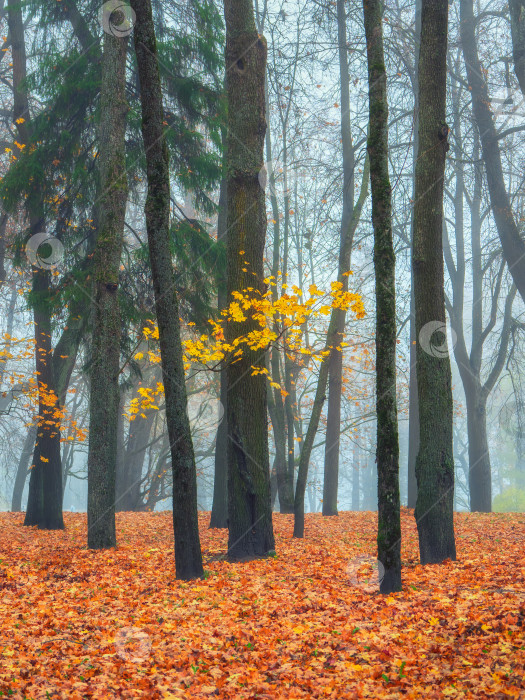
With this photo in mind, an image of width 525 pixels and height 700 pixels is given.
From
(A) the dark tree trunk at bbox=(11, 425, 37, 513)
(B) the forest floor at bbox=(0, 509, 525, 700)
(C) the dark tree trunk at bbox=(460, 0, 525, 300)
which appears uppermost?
(C) the dark tree trunk at bbox=(460, 0, 525, 300)

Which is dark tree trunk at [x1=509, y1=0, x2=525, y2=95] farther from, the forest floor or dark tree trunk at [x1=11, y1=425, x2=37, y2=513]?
dark tree trunk at [x1=11, y1=425, x2=37, y2=513]

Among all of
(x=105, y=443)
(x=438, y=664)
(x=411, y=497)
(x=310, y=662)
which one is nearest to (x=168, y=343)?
(x=105, y=443)

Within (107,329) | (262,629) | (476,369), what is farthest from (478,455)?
(262,629)

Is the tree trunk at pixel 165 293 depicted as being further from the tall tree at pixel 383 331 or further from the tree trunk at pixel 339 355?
the tree trunk at pixel 339 355

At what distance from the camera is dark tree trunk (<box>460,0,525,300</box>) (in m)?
12.0

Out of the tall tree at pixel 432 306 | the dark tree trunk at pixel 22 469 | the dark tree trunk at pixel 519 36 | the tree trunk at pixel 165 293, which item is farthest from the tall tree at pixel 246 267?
the dark tree trunk at pixel 22 469

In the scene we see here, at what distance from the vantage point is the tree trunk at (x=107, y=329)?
8.23 meters

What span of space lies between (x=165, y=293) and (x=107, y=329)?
2521mm

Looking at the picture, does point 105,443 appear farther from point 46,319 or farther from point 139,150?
point 139,150

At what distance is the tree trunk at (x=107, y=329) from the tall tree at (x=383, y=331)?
14.1ft

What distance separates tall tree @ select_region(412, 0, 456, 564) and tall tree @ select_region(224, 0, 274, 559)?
1.95 metres

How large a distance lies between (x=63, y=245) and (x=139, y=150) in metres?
2.18

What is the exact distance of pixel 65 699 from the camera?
345 cm

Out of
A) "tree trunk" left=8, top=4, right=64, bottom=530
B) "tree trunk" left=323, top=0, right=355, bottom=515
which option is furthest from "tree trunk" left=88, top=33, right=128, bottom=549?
"tree trunk" left=323, top=0, right=355, bottom=515
